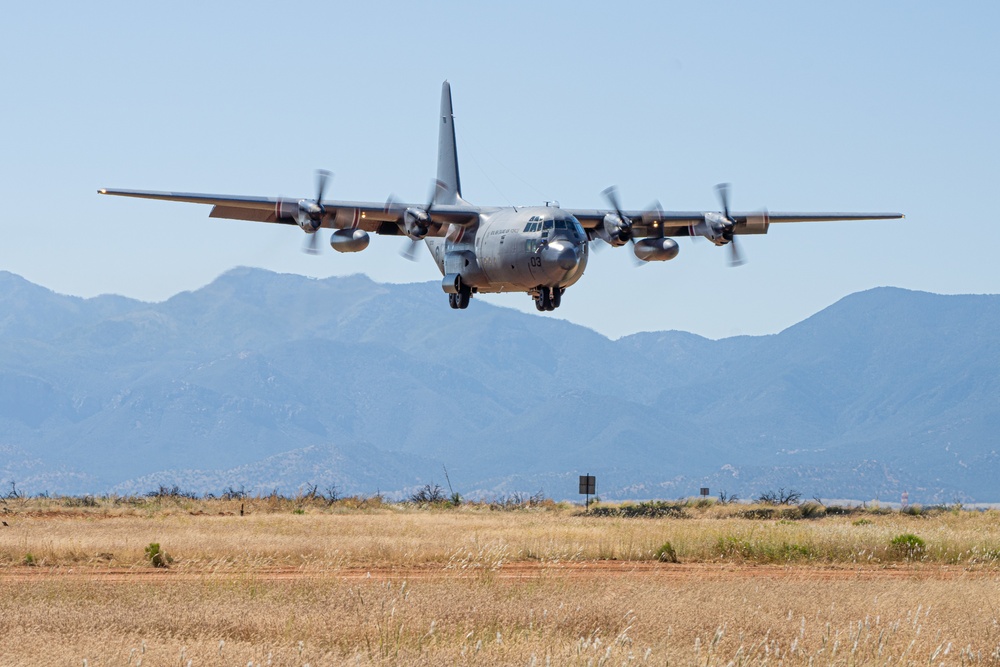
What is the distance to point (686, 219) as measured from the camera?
55469 millimetres

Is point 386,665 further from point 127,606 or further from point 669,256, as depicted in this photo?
point 669,256

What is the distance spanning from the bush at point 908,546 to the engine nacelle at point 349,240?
84.1 feet

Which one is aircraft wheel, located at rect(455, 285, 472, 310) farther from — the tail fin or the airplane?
the tail fin

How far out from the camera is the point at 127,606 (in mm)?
16812

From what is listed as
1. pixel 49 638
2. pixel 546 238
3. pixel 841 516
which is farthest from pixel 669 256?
→ pixel 49 638

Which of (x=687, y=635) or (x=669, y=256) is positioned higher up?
(x=669, y=256)

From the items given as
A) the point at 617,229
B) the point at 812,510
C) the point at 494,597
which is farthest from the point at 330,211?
the point at 494,597

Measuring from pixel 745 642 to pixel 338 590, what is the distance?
6.28 m

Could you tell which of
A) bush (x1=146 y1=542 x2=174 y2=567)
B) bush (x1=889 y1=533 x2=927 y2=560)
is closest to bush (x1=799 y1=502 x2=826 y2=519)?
bush (x1=889 y1=533 x2=927 y2=560)

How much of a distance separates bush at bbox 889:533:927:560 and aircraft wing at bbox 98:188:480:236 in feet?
92.1

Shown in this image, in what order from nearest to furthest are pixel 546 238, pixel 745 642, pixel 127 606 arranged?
1. pixel 745 642
2. pixel 127 606
3. pixel 546 238

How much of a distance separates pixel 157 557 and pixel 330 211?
2735cm

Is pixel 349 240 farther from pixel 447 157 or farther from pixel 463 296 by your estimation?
pixel 447 157

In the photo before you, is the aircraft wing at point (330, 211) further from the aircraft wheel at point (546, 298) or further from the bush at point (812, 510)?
the bush at point (812, 510)
